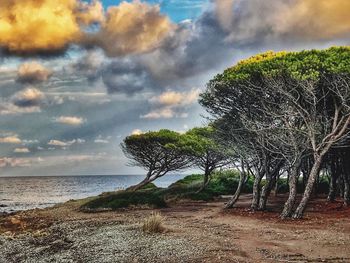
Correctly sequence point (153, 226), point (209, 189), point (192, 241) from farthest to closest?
point (209, 189) → point (153, 226) → point (192, 241)

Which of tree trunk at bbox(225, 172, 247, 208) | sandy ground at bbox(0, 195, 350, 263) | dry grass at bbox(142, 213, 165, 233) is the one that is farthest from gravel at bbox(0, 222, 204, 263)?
tree trunk at bbox(225, 172, 247, 208)

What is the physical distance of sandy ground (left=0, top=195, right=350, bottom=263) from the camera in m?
14.3

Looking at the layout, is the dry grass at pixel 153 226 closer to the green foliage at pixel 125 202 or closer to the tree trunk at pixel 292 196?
the tree trunk at pixel 292 196

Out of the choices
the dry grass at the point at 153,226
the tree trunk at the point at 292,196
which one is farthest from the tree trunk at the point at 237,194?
the dry grass at the point at 153,226

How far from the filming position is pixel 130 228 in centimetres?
2053

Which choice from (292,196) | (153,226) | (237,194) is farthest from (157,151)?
(153,226)

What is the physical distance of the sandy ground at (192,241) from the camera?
1428 centimetres

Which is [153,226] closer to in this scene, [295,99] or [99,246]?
[99,246]

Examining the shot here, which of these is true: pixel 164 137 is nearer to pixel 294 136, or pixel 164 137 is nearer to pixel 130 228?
pixel 294 136

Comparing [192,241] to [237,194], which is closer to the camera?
[192,241]

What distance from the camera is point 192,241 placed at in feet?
55.0

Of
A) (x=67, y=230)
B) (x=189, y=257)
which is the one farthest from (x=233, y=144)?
(x=189, y=257)

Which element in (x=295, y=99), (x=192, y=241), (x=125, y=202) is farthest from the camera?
(x=125, y=202)

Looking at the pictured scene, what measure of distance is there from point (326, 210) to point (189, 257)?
18.0 metres
